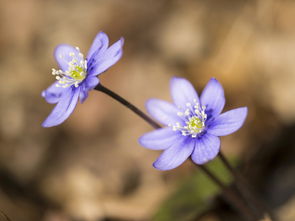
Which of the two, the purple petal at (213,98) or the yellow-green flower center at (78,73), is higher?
the yellow-green flower center at (78,73)

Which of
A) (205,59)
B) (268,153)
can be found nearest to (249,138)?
(268,153)

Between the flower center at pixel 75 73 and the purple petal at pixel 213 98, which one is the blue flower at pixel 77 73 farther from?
the purple petal at pixel 213 98

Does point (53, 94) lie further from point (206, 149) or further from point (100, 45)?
point (206, 149)

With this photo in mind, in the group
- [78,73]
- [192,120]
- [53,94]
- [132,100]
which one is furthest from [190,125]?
[132,100]

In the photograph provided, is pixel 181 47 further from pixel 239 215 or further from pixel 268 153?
pixel 239 215

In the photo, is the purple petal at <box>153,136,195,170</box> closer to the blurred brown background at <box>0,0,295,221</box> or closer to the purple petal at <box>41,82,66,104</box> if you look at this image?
the purple petal at <box>41,82,66,104</box>

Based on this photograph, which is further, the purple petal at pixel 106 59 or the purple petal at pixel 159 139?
the purple petal at pixel 159 139

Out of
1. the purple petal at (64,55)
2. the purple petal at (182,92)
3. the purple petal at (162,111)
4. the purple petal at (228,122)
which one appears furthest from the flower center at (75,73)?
the purple petal at (228,122)

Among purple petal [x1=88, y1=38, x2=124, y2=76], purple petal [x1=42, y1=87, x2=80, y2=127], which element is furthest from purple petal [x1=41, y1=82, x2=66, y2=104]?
purple petal [x1=88, y1=38, x2=124, y2=76]
